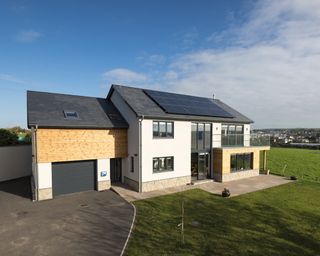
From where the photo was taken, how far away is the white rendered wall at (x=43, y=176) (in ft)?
48.6

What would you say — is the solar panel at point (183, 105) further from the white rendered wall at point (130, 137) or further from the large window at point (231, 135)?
the white rendered wall at point (130, 137)

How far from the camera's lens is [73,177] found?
16.6 metres

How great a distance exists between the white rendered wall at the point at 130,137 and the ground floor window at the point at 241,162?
32.8ft

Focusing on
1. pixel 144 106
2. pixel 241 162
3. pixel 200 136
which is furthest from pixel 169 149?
pixel 241 162

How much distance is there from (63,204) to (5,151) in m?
10.8

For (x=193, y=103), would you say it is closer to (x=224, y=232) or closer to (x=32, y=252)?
(x=224, y=232)

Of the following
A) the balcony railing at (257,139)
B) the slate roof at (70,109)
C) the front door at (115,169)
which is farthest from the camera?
the balcony railing at (257,139)

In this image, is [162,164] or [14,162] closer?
[162,164]

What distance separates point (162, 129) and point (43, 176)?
29.5 ft

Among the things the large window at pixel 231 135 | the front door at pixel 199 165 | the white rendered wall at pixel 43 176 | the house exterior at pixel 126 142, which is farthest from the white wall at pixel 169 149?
the white rendered wall at pixel 43 176

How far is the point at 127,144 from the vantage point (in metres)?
18.6

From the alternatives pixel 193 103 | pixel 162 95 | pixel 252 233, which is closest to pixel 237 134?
pixel 193 103

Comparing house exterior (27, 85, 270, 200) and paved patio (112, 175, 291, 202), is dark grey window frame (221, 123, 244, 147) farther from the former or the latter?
paved patio (112, 175, 291, 202)

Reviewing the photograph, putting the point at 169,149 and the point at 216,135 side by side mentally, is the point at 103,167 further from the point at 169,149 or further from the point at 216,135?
the point at 216,135
